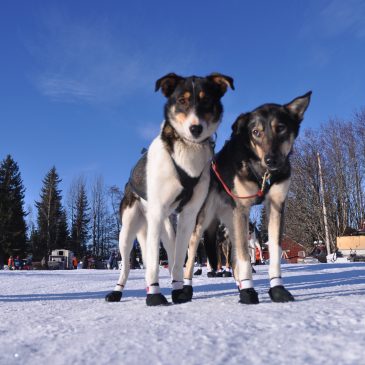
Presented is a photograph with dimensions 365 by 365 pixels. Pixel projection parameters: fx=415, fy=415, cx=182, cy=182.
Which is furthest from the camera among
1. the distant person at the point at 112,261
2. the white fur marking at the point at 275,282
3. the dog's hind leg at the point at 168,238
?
the distant person at the point at 112,261

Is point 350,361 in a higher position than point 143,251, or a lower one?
lower

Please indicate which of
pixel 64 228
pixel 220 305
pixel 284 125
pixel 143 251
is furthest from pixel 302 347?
pixel 64 228

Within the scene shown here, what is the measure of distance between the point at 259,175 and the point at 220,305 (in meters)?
1.19

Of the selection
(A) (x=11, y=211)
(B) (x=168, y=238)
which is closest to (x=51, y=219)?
(A) (x=11, y=211)

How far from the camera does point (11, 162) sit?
Answer: 59.7 m

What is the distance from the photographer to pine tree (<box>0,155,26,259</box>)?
52.3 metres

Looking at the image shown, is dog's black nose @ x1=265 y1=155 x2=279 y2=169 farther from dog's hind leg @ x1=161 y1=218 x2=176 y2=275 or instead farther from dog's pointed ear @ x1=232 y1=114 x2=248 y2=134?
dog's hind leg @ x1=161 y1=218 x2=176 y2=275

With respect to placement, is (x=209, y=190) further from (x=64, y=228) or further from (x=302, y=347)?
(x=64, y=228)

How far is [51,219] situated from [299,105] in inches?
2294

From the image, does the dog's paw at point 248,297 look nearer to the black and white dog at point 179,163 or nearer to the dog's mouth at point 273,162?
the black and white dog at point 179,163

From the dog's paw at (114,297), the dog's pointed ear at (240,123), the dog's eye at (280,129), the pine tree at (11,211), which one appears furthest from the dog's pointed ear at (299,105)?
the pine tree at (11,211)

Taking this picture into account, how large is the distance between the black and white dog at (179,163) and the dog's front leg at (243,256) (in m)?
0.43

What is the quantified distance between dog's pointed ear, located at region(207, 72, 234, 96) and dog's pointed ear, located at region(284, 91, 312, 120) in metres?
0.57

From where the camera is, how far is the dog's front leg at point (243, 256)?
3.29 meters
